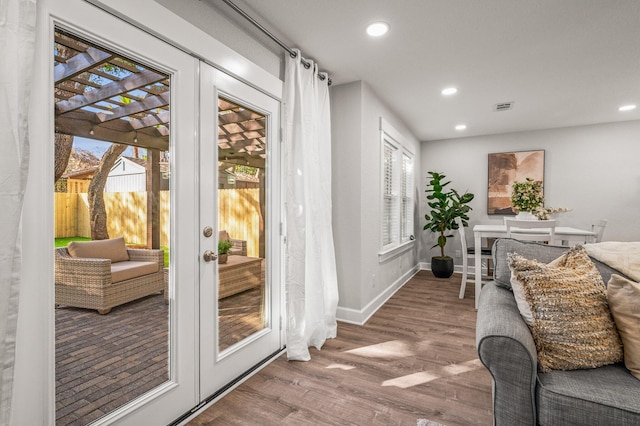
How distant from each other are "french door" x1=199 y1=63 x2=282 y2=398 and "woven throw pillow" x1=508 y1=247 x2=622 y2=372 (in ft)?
5.55

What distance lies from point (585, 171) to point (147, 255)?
6.06 m

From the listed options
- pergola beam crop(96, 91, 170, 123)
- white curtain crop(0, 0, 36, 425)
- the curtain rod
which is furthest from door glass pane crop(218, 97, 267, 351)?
white curtain crop(0, 0, 36, 425)

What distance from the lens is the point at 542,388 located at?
49.0 inches

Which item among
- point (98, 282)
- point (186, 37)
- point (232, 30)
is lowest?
point (98, 282)

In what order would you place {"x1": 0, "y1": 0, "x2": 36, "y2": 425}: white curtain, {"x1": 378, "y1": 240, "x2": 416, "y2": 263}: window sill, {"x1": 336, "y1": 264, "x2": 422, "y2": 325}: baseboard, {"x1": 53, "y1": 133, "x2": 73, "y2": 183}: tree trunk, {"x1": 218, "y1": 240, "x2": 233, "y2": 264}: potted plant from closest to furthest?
1. {"x1": 0, "y1": 0, "x2": 36, "y2": 425}: white curtain
2. {"x1": 53, "y1": 133, "x2": 73, "y2": 183}: tree trunk
3. {"x1": 218, "y1": 240, "x2": 233, "y2": 264}: potted plant
4. {"x1": 336, "y1": 264, "x2": 422, "y2": 325}: baseboard
5. {"x1": 378, "y1": 240, "x2": 416, "y2": 263}: window sill

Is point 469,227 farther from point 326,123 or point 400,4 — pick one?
point 400,4

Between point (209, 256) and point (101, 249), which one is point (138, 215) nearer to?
point (101, 249)

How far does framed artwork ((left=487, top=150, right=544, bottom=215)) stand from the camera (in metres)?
5.18

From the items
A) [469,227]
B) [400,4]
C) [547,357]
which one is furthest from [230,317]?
[469,227]

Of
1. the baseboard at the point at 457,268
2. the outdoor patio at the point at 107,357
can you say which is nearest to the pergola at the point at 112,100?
the outdoor patio at the point at 107,357

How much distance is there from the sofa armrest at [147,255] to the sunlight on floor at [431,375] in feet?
5.36

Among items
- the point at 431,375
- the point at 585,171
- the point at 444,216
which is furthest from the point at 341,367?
the point at 585,171

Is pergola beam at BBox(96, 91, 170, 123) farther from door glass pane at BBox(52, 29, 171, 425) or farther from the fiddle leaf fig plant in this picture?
the fiddle leaf fig plant

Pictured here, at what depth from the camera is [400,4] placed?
6.77ft
